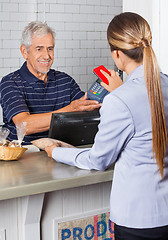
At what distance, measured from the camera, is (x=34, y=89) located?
3.01 m

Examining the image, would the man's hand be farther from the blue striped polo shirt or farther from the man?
the blue striped polo shirt

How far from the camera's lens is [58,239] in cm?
193

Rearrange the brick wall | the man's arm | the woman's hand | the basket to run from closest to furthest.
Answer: the basket < the woman's hand < the man's arm < the brick wall

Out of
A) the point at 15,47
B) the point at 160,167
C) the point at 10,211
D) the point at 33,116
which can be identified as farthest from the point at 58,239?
the point at 15,47

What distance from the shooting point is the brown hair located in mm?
1419

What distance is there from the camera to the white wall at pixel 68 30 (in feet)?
13.7

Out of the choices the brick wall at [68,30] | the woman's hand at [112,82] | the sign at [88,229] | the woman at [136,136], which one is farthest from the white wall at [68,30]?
the woman at [136,136]

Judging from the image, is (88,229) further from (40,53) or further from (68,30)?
(68,30)

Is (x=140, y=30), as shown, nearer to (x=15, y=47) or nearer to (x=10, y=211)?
(x=10, y=211)

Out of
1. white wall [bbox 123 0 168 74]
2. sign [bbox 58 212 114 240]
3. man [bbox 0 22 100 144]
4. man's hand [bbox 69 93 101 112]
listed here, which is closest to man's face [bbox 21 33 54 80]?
man [bbox 0 22 100 144]

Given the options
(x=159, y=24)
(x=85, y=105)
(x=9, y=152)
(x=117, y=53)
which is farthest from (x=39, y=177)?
(x=159, y=24)

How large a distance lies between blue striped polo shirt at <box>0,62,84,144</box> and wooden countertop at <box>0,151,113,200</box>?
34.3 inches

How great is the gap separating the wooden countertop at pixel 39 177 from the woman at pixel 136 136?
0.86 ft

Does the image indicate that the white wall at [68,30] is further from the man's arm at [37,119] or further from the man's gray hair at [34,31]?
the man's arm at [37,119]
